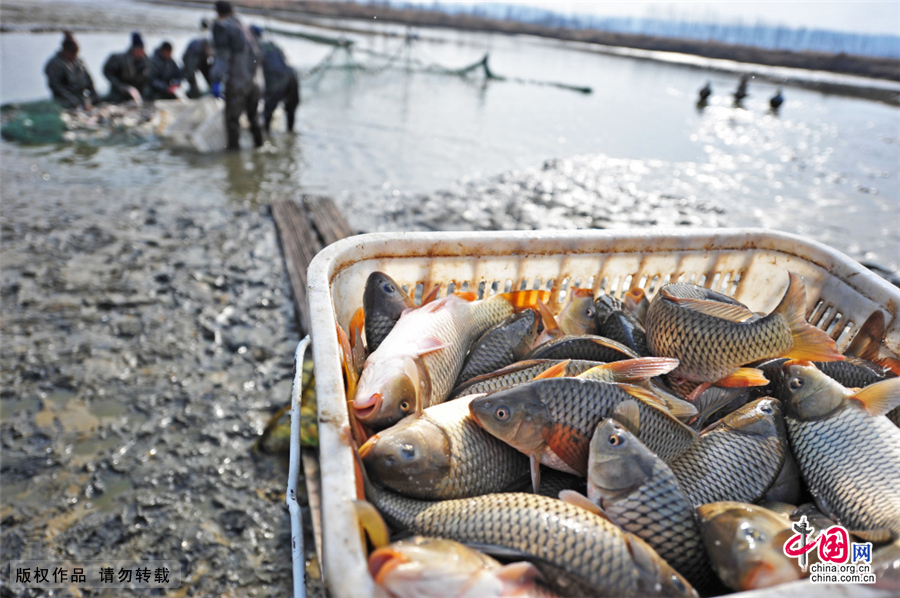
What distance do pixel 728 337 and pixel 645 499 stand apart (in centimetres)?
82

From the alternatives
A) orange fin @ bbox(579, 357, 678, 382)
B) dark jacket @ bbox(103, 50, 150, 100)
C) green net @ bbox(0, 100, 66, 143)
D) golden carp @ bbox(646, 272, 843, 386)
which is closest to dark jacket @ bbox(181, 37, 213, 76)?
dark jacket @ bbox(103, 50, 150, 100)

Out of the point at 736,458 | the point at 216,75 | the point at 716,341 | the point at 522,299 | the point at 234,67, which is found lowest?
the point at 736,458

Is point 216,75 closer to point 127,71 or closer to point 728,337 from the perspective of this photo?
point 127,71

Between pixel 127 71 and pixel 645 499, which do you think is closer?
pixel 645 499

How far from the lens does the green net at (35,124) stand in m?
8.16

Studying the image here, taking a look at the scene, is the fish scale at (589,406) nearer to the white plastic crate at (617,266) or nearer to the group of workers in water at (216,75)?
the white plastic crate at (617,266)

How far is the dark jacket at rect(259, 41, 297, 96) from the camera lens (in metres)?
9.27

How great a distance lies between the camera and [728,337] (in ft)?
6.07

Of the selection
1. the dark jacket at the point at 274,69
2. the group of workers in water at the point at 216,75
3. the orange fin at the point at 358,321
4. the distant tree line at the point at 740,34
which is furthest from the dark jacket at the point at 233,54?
the distant tree line at the point at 740,34

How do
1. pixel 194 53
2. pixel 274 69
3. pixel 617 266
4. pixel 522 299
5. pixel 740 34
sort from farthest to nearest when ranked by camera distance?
pixel 740 34 → pixel 194 53 → pixel 274 69 → pixel 617 266 → pixel 522 299

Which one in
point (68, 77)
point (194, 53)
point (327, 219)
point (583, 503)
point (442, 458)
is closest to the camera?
point (583, 503)

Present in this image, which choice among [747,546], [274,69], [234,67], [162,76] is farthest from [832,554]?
[162,76]

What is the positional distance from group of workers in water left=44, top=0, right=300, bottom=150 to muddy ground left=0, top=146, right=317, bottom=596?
3.59 meters

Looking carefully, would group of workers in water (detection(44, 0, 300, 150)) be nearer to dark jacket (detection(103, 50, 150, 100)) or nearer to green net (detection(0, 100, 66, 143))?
dark jacket (detection(103, 50, 150, 100))
